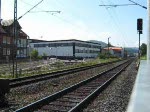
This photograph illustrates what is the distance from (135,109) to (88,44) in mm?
156262

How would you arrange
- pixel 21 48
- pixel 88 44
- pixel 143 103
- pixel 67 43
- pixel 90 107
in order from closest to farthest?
pixel 143 103 → pixel 90 107 → pixel 21 48 → pixel 67 43 → pixel 88 44

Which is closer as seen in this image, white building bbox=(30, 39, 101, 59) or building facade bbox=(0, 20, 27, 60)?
building facade bbox=(0, 20, 27, 60)

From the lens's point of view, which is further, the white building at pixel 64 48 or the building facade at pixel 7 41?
the white building at pixel 64 48

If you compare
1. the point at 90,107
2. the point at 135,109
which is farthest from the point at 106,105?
the point at 135,109

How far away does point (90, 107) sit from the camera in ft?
38.9

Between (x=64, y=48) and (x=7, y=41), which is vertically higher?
(x=7, y=41)

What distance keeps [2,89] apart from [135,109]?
6.20 meters

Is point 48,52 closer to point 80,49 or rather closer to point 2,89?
point 80,49

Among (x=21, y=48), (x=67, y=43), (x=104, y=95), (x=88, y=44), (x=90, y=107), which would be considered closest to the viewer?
(x=90, y=107)

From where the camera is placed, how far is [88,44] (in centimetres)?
16338

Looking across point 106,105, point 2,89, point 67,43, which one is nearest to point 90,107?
point 106,105

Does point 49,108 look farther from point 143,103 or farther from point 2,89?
point 143,103

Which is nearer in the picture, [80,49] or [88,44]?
[80,49]

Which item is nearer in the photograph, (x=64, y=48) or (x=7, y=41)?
(x=7, y=41)
